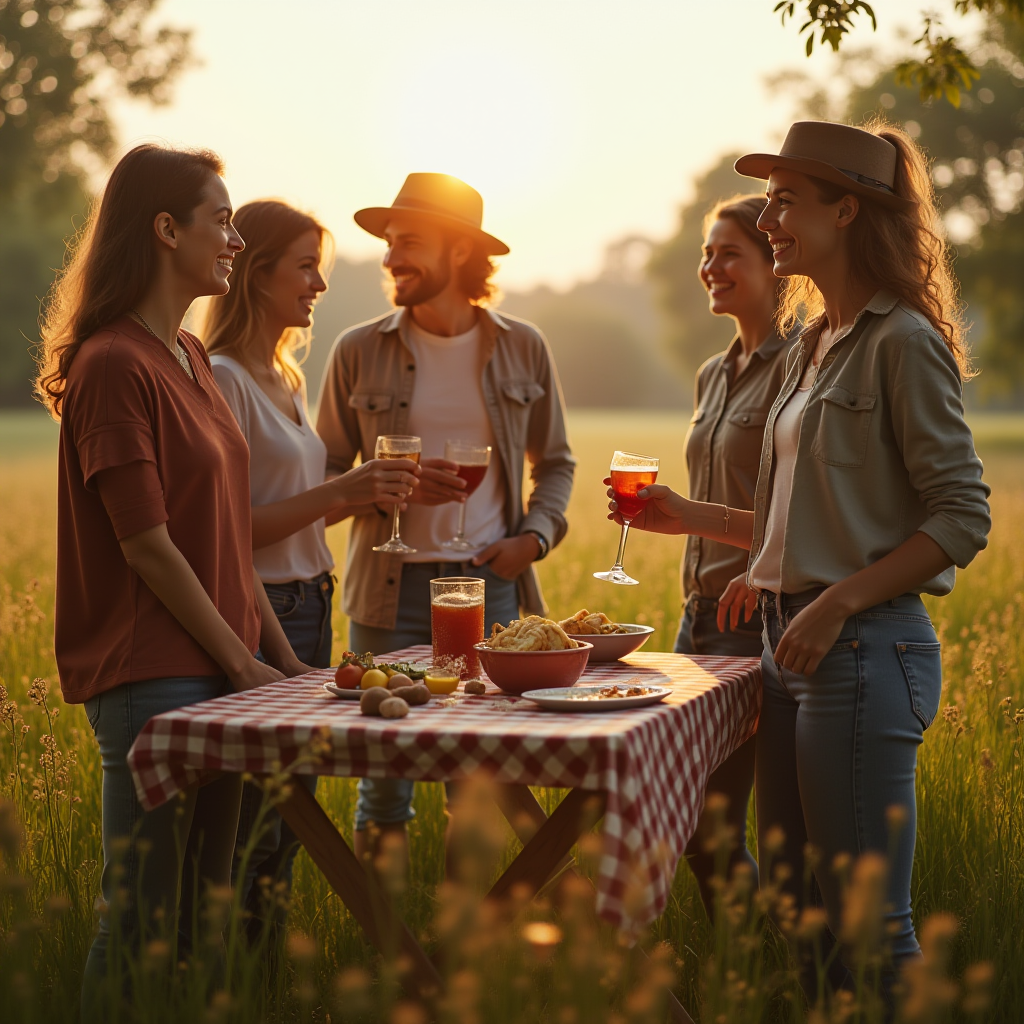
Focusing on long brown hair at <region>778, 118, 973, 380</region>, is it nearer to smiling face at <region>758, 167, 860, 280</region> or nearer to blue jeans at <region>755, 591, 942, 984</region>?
smiling face at <region>758, 167, 860, 280</region>

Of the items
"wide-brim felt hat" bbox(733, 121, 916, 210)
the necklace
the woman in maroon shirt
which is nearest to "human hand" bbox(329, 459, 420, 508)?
the woman in maroon shirt

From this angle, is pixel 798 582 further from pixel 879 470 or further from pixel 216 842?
pixel 216 842

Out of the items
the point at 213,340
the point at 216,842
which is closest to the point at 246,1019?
the point at 216,842

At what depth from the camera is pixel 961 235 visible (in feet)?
107

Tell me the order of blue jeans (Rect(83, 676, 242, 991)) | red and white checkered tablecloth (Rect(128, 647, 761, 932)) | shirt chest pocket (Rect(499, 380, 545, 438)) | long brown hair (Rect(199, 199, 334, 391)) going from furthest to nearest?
shirt chest pocket (Rect(499, 380, 545, 438)) < long brown hair (Rect(199, 199, 334, 391)) < blue jeans (Rect(83, 676, 242, 991)) < red and white checkered tablecloth (Rect(128, 647, 761, 932))

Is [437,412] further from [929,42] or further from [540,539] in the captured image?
[929,42]

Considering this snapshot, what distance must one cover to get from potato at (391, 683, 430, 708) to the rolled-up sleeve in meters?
1.12

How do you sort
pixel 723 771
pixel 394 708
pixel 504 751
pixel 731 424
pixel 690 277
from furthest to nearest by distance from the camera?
pixel 690 277
pixel 731 424
pixel 723 771
pixel 394 708
pixel 504 751

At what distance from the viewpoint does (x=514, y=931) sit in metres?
2.64

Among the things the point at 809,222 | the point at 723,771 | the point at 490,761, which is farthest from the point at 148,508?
the point at 723,771

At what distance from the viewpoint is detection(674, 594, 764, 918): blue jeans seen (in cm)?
339

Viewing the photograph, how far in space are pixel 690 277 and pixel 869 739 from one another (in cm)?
5124

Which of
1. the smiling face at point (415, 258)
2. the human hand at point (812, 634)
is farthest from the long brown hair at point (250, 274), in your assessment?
the human hand at point (812, 634)

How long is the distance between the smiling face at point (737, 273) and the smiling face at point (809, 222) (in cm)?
90
